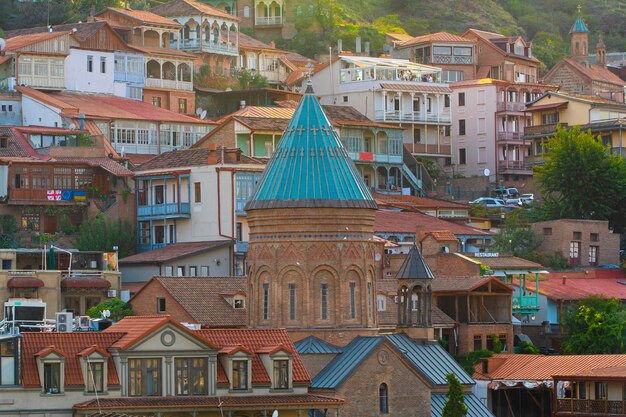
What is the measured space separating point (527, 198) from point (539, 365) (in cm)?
3678

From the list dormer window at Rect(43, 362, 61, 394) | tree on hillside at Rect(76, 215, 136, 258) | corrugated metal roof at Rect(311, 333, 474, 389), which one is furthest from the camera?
tree on hillside at Rect(76, 215, 136, 258)

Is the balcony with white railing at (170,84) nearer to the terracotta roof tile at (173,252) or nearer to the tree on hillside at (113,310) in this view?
the terracotta roof tile at (173,252)

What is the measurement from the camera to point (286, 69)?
5236 inches

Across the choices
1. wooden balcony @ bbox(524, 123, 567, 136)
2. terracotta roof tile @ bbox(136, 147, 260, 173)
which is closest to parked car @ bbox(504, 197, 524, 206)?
wooden balcony @ bbox(524, 123, 567, 136)

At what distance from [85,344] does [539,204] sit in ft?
185

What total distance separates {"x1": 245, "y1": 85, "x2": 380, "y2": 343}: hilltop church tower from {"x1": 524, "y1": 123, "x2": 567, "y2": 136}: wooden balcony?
5295 cm

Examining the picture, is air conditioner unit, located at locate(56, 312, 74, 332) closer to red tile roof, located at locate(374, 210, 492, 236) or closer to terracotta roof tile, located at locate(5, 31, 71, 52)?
red tile roof, located at locate(374, 210, 492, 236)

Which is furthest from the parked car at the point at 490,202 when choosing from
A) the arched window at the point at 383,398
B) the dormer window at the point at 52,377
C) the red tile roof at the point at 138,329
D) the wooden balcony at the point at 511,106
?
the dormer window at the point at 52,377

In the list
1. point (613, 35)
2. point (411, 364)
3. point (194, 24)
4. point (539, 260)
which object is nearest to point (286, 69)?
point (194, 24)

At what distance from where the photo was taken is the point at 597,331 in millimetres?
88562

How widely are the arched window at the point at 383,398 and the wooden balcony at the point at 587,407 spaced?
1453 centimetres

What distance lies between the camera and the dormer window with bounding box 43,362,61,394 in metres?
59.7

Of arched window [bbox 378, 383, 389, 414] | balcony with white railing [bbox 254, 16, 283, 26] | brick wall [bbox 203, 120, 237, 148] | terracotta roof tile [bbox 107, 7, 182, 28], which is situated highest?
balcony with white railing [bbox 254, 16, 283, 26]

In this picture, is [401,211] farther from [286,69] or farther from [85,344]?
[85,344]
